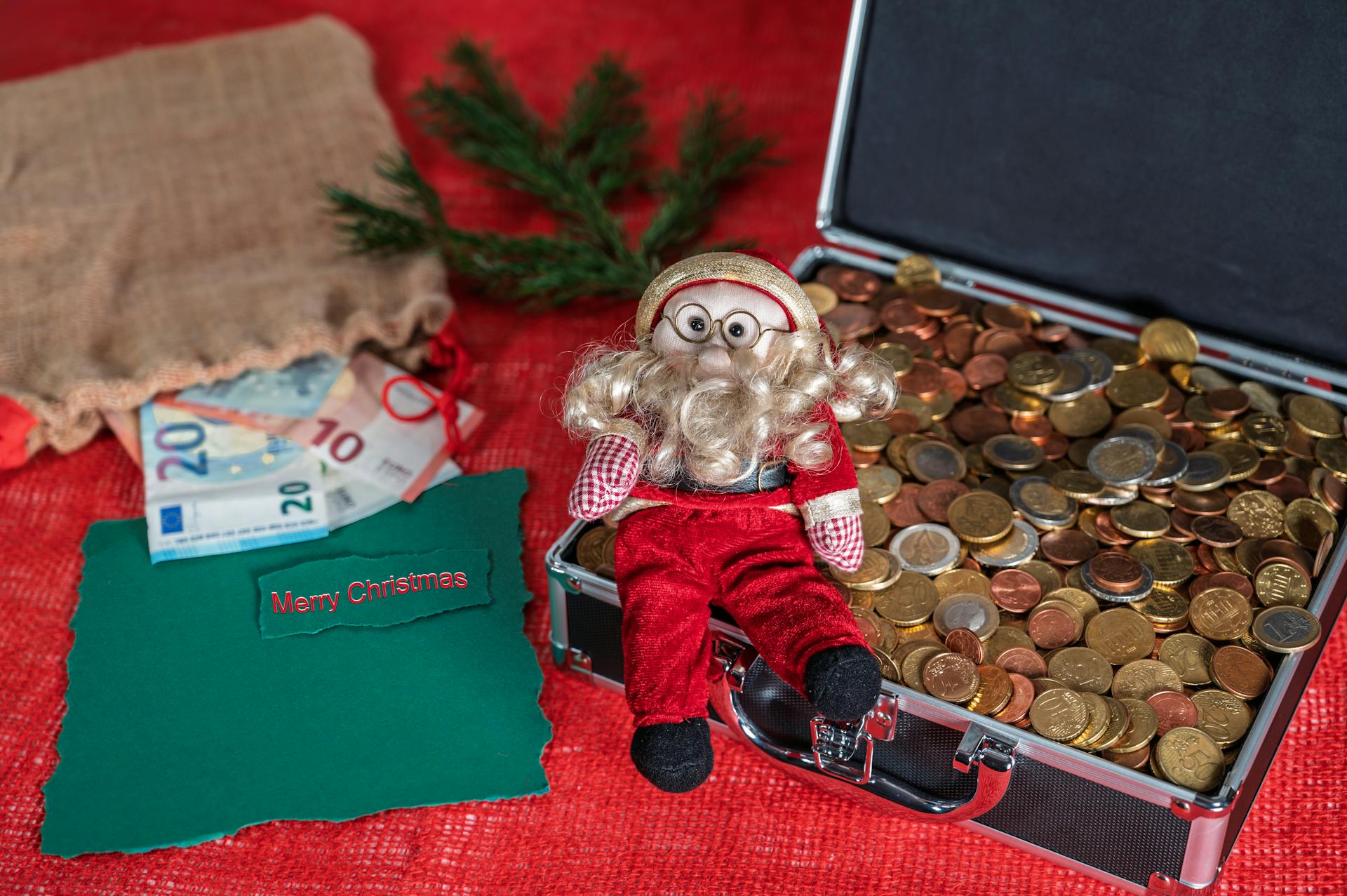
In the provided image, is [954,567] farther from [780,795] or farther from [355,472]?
[355,472]

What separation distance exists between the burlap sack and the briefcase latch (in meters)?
0.83

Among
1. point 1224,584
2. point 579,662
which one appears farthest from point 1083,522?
point 579,662

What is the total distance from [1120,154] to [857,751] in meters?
0.79

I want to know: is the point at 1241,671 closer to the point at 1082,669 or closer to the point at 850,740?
the point at 1082,669

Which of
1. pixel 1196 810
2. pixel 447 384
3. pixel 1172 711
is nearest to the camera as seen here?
pixel 1196 810

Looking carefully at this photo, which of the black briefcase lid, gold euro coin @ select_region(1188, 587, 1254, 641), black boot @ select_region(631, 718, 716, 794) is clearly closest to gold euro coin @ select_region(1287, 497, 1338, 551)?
gold euro coin @ select_region(1188, 587, 1254, 641)

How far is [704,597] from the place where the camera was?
3.87 feet

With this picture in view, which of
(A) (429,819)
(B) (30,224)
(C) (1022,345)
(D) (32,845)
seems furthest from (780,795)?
(B) (30,224)

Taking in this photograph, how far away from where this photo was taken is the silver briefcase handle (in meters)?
1.13

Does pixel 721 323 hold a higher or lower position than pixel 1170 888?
higher

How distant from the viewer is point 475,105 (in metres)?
1.94

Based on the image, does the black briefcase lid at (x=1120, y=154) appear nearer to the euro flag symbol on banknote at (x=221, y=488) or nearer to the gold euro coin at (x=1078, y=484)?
the gold euro coin at (x=1078, y=484)

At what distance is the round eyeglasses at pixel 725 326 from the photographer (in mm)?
1121

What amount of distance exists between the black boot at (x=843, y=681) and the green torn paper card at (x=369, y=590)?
19.8 inches
